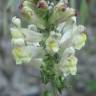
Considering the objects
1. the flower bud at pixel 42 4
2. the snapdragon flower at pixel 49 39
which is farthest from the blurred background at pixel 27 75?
the flower bud at pixel 42 4

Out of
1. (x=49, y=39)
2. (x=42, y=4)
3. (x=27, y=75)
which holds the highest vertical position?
(x=42, y=4)

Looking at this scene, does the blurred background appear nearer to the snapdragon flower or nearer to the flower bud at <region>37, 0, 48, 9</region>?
the snapdragon flower

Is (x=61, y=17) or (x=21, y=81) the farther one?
(x=21, y=81)

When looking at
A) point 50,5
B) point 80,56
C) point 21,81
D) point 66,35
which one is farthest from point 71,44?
point 80,56

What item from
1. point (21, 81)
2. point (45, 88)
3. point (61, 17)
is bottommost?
point (21, 81)

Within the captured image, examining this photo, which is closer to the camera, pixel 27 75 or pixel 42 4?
pixel 42 4

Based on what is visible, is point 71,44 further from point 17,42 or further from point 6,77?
point 6,77

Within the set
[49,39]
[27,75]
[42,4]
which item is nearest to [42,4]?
[42,4]

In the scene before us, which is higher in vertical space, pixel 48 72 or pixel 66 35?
pixel 66 35

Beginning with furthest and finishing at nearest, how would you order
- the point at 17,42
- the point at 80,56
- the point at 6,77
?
the point at 80,56 → the point at 6,77 → the point at 17,42

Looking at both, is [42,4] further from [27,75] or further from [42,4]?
[27,75]

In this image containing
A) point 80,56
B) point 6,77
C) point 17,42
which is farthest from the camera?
point 80,56
